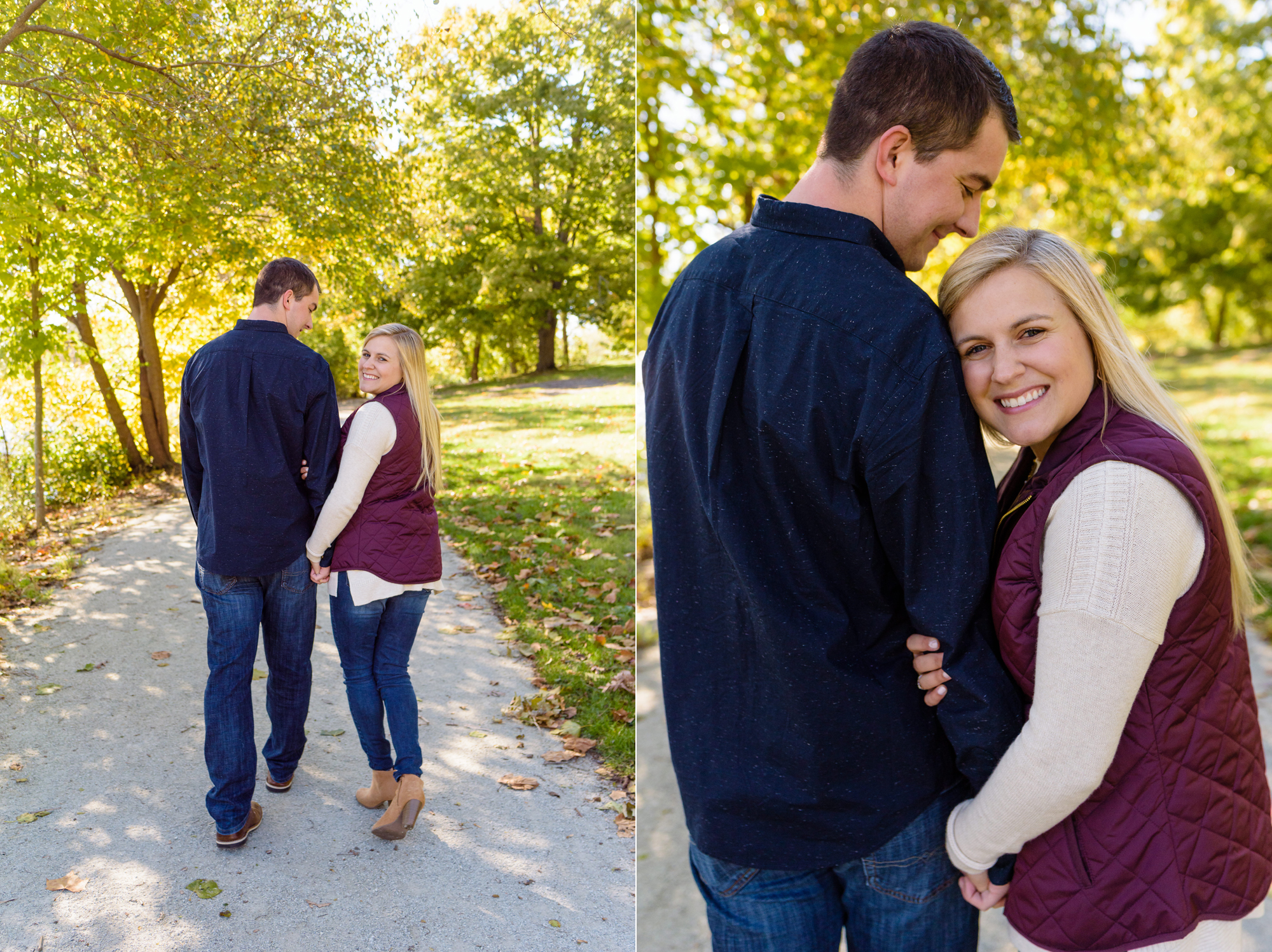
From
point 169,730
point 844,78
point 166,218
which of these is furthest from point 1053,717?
point 166,218

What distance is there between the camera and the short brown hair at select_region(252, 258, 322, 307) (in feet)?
7.38

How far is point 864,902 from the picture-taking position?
4.58ft

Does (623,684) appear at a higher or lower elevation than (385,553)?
lower

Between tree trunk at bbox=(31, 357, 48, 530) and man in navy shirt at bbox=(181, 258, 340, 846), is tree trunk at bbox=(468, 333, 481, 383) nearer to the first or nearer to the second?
man in navy shirt at bbox=(181, 258, 340, 846)

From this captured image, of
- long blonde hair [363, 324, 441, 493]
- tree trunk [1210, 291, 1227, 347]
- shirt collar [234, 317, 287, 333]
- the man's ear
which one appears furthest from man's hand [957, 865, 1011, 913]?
tree trunk [1210, 291, 1227, 347]

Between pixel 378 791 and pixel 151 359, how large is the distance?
4.34ft

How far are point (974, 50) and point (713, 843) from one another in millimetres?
1283

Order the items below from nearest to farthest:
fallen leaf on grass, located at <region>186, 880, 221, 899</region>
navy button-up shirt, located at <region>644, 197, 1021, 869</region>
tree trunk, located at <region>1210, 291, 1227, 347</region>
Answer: navy button-up shirt, located at <region>644, 197, 1021, 869</region> < fallen leaf on grass, located at <region>186, 880, 221, 899</region> < tree trunk, located at <region>1210, 291, 1227, 347</region>

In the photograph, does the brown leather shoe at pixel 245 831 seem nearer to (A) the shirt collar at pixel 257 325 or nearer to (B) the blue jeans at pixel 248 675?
(B) the blue jeans at pixel 248 675

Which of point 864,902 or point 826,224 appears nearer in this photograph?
point 826,224

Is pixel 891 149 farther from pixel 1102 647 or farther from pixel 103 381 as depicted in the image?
pixel 103 381

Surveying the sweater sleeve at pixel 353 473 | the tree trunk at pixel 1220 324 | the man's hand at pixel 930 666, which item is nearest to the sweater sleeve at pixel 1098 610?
the man's hand at pixel 930 666

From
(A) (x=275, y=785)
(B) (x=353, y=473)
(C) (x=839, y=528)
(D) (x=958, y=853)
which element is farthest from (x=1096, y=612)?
(A) (x=275, y=785)

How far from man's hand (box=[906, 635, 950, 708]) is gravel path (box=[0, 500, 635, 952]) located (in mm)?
1742
